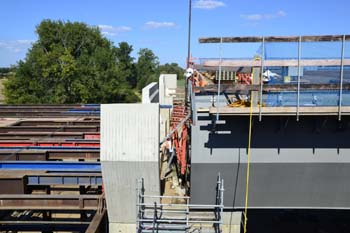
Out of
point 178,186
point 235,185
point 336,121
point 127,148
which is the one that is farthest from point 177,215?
point 336,121

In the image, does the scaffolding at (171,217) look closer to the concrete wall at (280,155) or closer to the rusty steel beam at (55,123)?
the concrete wall at (280,155)

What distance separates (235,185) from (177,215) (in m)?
1.91

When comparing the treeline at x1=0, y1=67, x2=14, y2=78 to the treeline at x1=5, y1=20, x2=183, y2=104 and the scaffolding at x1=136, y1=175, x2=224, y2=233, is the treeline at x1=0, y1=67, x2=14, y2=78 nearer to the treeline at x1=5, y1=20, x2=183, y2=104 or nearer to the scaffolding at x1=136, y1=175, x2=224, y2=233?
the treeline at x1=5, y1=20, x2=183, y2=104

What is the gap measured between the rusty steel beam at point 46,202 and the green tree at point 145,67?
79421 millimetres

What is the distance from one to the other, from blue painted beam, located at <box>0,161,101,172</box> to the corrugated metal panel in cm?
224

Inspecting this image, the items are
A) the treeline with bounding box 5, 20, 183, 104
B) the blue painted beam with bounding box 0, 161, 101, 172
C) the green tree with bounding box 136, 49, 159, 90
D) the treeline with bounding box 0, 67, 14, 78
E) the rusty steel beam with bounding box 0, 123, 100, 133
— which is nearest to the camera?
the blue painted beam with bounding box 0, 161, 101, 172

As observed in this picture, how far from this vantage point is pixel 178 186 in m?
9.70

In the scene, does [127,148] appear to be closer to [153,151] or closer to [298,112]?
[153,151]

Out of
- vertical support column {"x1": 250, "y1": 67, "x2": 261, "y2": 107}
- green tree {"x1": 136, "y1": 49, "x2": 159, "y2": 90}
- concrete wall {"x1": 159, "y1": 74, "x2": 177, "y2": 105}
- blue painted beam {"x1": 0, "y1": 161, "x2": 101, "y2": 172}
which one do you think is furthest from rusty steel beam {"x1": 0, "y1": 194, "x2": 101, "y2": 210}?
green tree {"x1": 136, "y1": 49, "x2": 159, "y2": 90}

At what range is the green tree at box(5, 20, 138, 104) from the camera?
41719 millimetres

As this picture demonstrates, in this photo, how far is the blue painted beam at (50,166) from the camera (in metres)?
9.60

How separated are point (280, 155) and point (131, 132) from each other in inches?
148

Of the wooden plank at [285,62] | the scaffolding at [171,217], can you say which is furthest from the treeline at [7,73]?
the wooden plank at [285,62]

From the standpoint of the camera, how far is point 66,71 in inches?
1689
